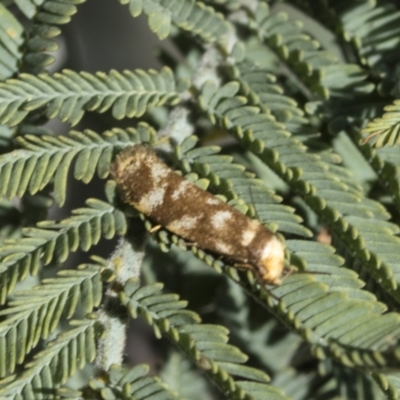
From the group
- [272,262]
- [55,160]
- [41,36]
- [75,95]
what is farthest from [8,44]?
[272,262]

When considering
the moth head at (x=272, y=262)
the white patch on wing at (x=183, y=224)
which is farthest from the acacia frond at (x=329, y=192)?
the white patch on wing at (x=183, y=224)

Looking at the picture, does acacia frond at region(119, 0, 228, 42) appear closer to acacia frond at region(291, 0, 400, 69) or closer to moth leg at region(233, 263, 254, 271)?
acacia frond at region(291, 0, 400, 69)

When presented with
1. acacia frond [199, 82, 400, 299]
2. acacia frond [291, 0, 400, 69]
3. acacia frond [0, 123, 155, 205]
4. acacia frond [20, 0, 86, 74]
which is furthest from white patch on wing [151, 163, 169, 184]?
acacia frond [291, 0, 400, 69]

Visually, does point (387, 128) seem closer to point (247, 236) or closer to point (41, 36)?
point (247, 236)

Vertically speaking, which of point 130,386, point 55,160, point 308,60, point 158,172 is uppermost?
point 308,60

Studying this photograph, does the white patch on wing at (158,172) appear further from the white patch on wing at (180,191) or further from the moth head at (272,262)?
the moth head at (272,262)

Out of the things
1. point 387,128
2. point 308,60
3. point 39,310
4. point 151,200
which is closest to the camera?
point 387,128
